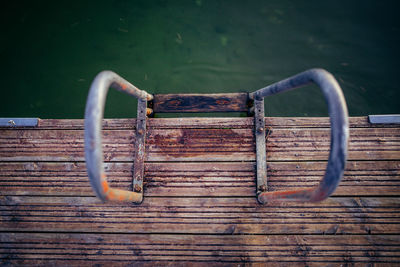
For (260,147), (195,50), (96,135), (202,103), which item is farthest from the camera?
(195,50)

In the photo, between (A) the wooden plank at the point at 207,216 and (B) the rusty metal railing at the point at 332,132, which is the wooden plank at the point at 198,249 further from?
(B) the rusty metal railing at the point at 332,132

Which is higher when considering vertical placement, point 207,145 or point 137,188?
point 207,145

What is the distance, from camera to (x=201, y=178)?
7.62ft

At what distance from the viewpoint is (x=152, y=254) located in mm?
2174

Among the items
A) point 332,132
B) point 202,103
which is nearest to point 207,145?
point 202,103

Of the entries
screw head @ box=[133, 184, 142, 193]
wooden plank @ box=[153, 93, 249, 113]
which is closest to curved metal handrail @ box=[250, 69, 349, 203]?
wooden plank @ box=[153, 93, 249, 113]

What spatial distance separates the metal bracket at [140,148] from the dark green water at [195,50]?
44.2 inches

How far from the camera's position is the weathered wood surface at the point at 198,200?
7.13 feet

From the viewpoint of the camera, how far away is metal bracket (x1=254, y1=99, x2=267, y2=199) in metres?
2.24

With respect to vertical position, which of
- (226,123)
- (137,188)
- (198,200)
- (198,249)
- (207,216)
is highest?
(226,123)

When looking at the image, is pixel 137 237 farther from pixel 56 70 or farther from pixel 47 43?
pixel 47 43

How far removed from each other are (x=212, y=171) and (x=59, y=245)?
1.69 meters

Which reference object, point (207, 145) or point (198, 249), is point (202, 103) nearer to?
point (207, 145)

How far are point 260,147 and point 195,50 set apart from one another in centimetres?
212
